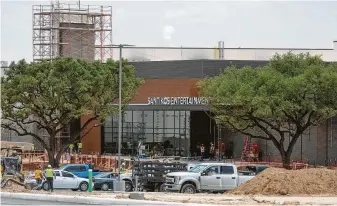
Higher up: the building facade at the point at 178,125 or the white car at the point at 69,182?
the building facade at the point at 178,125

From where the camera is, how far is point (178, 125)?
7831 centimetres

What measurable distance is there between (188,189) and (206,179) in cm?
103

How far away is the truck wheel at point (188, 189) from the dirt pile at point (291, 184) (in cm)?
187

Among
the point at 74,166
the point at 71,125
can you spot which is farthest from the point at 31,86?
the point at 71,125

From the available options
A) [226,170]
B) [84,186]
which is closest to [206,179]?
[226,170]

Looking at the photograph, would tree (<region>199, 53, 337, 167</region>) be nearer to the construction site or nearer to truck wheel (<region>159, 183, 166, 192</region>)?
the construction site

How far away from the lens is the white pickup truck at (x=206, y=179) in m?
37.1

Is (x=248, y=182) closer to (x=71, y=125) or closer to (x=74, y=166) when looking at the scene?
(x=74, y=166)

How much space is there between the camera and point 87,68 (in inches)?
2441

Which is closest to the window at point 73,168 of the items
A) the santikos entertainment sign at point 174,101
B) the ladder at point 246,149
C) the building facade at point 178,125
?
the building facade at point 178,125

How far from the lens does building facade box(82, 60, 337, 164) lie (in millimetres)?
70750

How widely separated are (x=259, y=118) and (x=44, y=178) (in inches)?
828

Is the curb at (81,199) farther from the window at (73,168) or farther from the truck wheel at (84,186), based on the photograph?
the window at (73,168)

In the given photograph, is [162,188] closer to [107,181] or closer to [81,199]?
[107,181]
